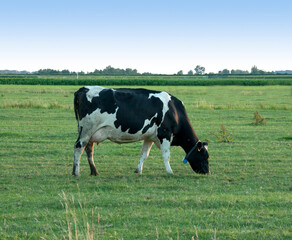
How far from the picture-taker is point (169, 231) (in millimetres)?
6586

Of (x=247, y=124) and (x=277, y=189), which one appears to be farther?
(x=247, y=124)

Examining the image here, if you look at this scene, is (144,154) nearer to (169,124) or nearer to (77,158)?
(169,124)

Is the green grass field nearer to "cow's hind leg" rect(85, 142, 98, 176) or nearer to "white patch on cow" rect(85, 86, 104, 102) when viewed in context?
"cow's hind leg" rect(85, 142, 98, 176)

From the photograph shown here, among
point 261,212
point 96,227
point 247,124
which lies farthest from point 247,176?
point 247,124

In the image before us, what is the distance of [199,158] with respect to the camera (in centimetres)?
1173

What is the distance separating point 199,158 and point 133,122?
79.1 inches

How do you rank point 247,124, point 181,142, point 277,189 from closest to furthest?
point 277,189 → point 181,142 → point 247,124

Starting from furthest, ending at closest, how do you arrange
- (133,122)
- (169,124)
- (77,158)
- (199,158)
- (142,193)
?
1. (169,124)
2. (199,158)
3. (133,122)
4. (77,158)
5. (142,193)

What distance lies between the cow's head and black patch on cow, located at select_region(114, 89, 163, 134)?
1.24 meters

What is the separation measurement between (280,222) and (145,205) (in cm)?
240

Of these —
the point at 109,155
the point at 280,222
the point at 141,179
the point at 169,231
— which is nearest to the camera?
the point at 169,231

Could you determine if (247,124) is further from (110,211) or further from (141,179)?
(110,211)

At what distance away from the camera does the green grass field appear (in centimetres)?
676

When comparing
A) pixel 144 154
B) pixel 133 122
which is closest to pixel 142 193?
pixel 133 122
